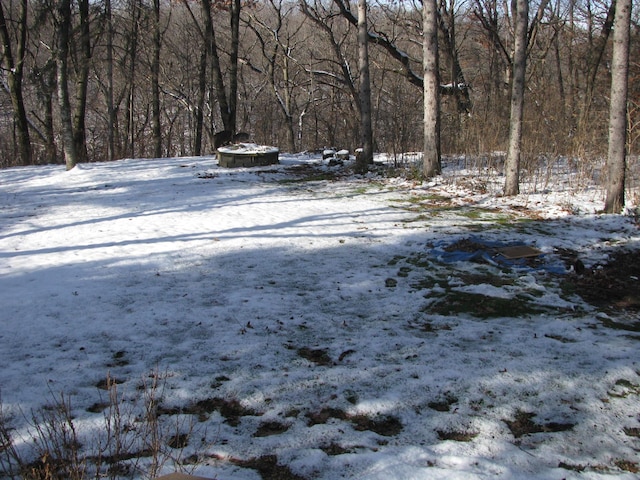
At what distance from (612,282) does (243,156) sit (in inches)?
422

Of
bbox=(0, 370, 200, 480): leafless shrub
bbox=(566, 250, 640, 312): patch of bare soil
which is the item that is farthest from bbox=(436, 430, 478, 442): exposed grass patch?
bbox=(566, 250, 640, 312): patch of bare soil

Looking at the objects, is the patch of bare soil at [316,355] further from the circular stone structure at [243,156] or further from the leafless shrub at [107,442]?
the circular stone structure at [243,156]

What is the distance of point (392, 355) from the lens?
335 cm

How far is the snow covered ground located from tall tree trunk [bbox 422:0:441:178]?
11.4 feet

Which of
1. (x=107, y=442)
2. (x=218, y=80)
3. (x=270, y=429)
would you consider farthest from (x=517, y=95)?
(x=218, y=80)

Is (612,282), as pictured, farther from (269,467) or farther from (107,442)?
(107,442)

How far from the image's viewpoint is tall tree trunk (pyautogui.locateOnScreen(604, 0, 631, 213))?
21.1ft

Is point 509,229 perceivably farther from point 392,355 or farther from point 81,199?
point 81,199

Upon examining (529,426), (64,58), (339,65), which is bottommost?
(529,426)

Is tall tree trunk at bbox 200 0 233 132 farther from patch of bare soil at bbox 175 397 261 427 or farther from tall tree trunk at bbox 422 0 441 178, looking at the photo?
patch of bare soil at bbox 175 397 261 427

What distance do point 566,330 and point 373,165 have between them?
9933mm

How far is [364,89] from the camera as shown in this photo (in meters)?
12.5

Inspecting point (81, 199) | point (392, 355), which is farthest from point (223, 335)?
point (81, 199)

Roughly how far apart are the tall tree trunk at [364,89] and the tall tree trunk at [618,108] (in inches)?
259
